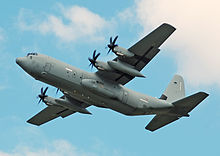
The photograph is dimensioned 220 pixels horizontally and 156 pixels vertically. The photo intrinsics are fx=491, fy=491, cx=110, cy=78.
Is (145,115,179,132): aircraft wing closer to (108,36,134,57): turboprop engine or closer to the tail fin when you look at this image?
the tail fin

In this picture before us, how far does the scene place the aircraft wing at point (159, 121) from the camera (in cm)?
4697

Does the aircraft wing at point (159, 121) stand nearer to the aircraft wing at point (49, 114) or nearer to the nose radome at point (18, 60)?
the aircraft wing at point (49, 114)

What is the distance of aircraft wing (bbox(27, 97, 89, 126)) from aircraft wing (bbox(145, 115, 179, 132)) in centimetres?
854

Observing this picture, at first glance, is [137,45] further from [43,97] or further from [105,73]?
[43,97]

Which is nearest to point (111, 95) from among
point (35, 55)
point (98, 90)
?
point (98, 90)

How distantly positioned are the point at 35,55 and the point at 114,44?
6.99 m

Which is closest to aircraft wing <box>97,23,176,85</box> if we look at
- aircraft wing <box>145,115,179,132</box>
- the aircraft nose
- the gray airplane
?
the gray airplane

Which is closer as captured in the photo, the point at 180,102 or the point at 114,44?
the point at 114,44

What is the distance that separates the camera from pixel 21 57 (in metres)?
→ 42.8

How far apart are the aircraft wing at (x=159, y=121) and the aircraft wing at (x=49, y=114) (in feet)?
28.0

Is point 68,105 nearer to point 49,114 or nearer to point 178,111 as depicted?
point 49,114

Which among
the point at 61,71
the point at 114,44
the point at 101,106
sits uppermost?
the point at 114,44

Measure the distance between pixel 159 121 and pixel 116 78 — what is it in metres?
6.56

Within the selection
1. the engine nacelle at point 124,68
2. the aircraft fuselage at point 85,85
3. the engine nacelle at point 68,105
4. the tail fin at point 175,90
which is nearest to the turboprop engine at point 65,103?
the engine nacelle at point 68,105
